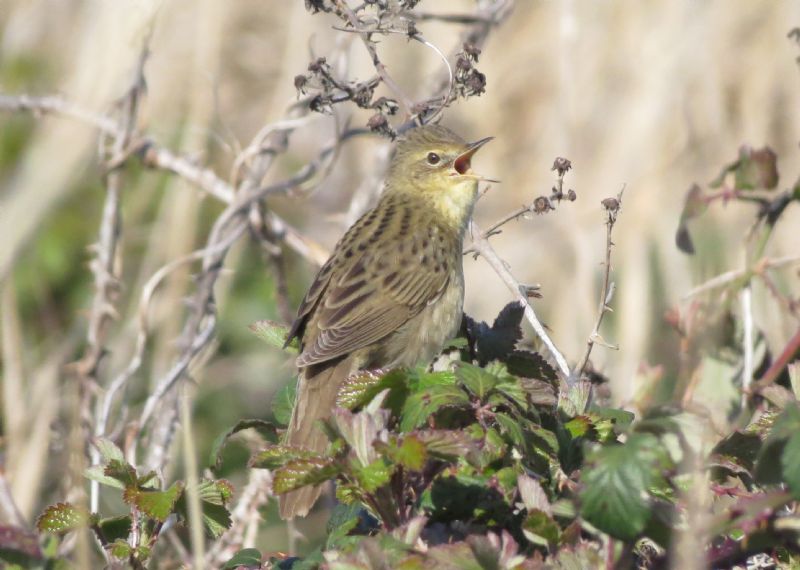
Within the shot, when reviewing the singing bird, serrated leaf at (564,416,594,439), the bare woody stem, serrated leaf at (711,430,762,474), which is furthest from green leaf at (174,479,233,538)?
the singing bird

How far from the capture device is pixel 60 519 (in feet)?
7.00

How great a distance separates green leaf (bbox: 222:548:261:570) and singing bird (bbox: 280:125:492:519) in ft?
3.53

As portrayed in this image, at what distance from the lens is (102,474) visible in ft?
7.25

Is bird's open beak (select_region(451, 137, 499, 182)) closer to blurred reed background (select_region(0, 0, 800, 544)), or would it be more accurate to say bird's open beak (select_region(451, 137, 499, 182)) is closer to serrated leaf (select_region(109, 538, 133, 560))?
blurred reed background (select_region(0, 0, 800, 544))

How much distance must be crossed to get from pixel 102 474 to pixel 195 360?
1.72 m

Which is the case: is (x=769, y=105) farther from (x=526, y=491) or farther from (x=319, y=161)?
(x=526, y=491)

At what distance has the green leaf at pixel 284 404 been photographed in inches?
96.8

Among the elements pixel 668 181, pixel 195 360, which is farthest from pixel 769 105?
pixel 195 360

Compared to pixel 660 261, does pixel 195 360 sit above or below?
below

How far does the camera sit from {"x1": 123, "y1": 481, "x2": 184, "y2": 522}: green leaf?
2.04m

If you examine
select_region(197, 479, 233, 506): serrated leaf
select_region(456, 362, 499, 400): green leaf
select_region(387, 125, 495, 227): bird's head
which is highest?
select_region(387, 125, 495, 227): bird's head

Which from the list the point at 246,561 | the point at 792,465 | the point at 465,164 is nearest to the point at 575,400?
the point at 792,465

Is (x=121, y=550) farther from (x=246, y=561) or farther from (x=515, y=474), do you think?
(x=515, y=474)

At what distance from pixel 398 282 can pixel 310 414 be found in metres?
0.76
